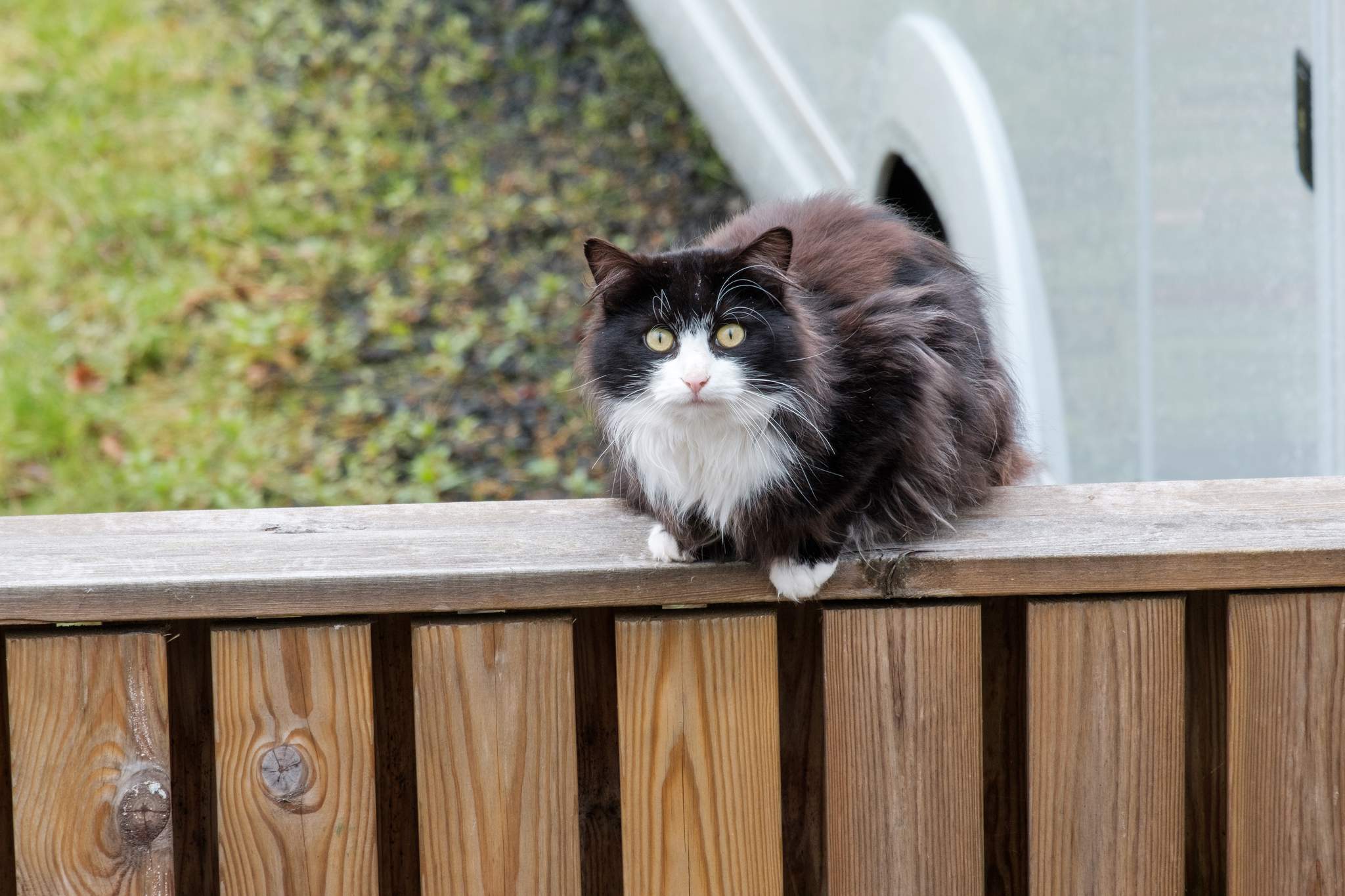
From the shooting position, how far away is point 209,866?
136 cm

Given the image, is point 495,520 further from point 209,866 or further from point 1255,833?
point 1255,833

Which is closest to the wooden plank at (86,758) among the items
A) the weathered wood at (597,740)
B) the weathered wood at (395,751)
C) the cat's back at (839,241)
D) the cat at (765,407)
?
the weathered wood at (395,751)

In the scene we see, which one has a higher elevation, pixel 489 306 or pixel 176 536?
pixel 489 306

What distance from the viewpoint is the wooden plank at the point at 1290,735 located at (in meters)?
1.26

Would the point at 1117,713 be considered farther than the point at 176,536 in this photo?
No

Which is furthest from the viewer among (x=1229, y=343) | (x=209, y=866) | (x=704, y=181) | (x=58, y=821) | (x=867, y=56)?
(x=704, y=181)

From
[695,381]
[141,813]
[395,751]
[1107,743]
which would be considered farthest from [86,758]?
[1107,743]

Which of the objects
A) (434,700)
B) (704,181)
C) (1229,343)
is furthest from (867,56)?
(434,700)

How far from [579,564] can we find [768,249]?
0.46 meters

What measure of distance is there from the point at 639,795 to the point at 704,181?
3.93 m

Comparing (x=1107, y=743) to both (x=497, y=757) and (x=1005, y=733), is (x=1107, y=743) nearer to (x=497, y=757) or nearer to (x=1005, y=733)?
(x=1005, y=733)

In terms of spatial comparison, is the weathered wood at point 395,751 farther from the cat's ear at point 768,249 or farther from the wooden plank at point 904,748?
the cat's ear at point 768,249

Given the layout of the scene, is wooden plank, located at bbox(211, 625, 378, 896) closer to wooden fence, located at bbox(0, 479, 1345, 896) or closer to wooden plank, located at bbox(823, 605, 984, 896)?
wooden fence, located at bbox(0, 479, 1345, 896)

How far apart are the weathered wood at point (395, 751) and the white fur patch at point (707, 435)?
35 cm
